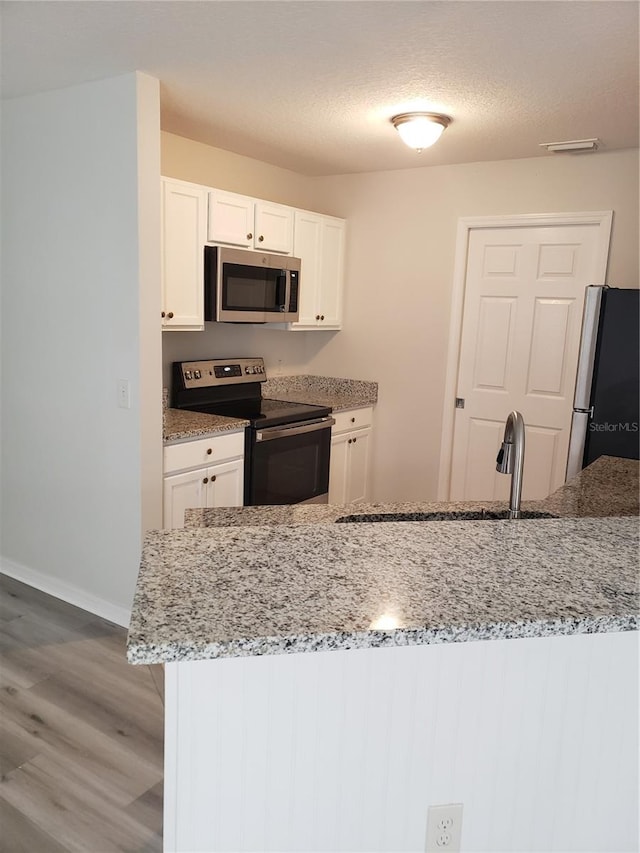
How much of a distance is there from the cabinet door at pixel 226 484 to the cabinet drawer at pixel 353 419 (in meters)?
0.92

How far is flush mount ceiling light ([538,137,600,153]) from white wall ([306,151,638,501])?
205mm

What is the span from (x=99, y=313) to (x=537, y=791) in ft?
8.34

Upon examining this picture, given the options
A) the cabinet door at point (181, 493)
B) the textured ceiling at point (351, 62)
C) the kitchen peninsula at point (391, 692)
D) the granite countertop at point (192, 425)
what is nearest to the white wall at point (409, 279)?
the textured ceiling at point (351, 62)

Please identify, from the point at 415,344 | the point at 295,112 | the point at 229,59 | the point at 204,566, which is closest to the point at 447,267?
the point at 415,344

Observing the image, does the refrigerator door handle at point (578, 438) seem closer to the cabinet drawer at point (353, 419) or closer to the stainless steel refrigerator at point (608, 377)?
the stainless steel refrigerator at point (608, 377)

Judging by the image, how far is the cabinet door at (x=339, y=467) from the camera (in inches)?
169

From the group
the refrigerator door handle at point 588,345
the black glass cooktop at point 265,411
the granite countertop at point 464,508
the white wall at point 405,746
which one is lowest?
the white wall at point 405,746

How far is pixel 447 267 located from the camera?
4.23 m

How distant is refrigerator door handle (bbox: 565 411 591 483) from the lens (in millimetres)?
3406

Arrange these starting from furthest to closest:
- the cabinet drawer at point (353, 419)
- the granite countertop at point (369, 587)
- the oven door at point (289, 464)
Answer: the cabinet drawer at point (353, 419), the oven door at point (289, 464), the granite countertop at point (369, 587)

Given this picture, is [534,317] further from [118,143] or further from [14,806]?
[14,806]

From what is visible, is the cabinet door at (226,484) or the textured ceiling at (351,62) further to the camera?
the cabinet door at (226,484)

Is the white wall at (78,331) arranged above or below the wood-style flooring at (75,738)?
above

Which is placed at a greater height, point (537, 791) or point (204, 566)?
point (204, 566)
